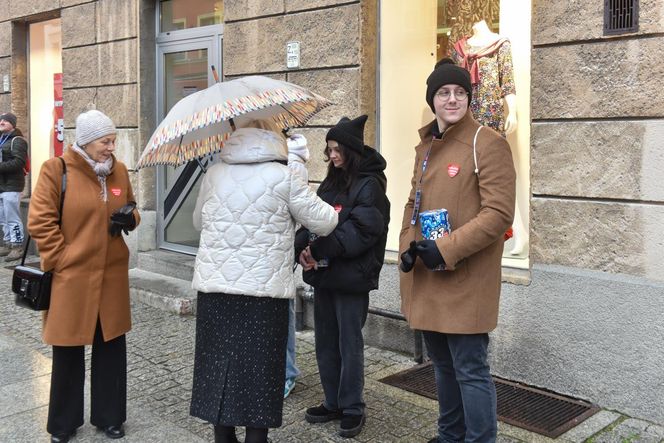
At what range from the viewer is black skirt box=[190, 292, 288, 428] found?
3279 millimetres

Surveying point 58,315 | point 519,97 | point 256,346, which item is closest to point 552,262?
point 519,97

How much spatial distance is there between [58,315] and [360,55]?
3.34 metres

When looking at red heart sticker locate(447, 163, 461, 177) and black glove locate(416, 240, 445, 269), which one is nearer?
→ black glove locate(416, 240, 445, 269)

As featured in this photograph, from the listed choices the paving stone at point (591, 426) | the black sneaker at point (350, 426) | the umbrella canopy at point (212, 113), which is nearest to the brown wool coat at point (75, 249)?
the umbrella canopy at point (212, 113)

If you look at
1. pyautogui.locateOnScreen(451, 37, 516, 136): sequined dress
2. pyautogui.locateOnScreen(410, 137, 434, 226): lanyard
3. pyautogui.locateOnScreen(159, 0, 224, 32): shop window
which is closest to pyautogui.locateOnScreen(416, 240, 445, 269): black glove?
pyautogui.locateOnScreen(410, 137, 434, 226): lanyard

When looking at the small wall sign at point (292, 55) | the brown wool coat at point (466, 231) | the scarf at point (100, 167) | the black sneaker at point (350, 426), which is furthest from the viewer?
the small wall sign at point (292, 55)

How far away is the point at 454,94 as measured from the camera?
129 inches

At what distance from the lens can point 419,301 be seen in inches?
132

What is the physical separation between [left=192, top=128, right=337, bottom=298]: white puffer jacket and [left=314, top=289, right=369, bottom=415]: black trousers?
711 mm

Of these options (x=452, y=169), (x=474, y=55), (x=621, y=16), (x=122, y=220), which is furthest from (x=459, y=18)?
(x=122, y=220)

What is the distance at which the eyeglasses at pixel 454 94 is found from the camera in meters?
3.27

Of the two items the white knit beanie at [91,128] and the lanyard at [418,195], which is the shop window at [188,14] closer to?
the white knit beanie at [91,128]

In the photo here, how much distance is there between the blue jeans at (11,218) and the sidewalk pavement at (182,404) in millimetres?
3862

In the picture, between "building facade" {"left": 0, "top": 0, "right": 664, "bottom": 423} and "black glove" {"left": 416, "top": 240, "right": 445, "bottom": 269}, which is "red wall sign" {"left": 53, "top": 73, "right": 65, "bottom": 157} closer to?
"building facade" {"left": 0, "top": 0, "right": 664, "bottom": 423}
